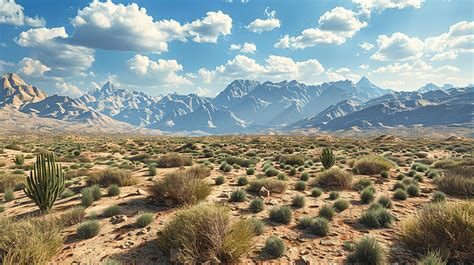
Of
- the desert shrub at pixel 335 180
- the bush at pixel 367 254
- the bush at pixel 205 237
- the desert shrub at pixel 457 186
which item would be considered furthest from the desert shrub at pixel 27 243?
the desert shrub at pixel 457 186

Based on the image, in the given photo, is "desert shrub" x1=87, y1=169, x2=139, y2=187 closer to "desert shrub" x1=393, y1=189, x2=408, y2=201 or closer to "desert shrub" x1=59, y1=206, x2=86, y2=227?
"desert shrub" x1=59, y1=206, x2=86, y2=227

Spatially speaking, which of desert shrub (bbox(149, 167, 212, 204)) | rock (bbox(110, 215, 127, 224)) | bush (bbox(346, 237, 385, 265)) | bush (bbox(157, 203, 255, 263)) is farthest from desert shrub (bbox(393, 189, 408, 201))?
rock (bbox(110, 215, 127, 224))

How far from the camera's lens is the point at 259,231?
7.68 m

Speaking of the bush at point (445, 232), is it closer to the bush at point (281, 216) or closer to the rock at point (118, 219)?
the bush at point (281, 216)

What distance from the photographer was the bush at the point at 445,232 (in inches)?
243

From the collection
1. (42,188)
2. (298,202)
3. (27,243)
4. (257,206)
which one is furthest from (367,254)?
(42,188)

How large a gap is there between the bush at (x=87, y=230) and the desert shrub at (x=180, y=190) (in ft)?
9.68

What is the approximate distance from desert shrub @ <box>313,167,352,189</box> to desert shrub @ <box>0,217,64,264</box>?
12.1 metres

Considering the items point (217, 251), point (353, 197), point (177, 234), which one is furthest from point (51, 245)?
point (353, 197)

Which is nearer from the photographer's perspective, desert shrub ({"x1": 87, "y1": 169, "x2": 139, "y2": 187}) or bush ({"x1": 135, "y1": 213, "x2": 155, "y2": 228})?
bush ({"x1": 135, "y1": 213, "x2": 155, "y2": 228})

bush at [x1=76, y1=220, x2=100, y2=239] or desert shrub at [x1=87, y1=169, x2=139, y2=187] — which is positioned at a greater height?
desert shrub at [x1=87, y1=169, x2=139, y2=187]

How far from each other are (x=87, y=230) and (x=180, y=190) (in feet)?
10.9

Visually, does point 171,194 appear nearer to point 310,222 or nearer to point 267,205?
point 267,205

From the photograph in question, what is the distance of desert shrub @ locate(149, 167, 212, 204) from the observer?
394 inches
